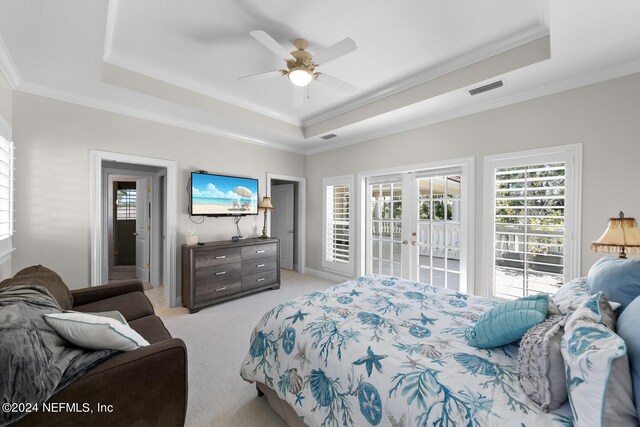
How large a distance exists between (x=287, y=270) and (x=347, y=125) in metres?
3.43

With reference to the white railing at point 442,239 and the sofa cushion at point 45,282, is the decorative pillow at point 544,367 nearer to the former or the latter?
the white railing at point 442,239

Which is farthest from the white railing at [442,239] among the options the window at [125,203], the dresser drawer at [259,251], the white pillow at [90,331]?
the window at [125,203]

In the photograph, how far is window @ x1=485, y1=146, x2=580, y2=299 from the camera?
8.53ft

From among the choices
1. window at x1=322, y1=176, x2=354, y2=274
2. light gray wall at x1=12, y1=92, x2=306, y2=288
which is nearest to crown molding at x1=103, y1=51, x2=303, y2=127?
light gray wall at x1=12, y1=92, x2=306, y2=288

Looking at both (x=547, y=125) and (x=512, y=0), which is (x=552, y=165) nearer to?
(x=547, y=125)

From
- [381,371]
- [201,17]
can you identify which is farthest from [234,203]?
[381,371]

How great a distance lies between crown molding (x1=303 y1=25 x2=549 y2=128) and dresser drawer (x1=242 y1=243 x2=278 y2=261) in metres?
2.33

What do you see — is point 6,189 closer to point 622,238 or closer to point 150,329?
point 150,329

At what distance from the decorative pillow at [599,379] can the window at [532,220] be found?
89.2 inches

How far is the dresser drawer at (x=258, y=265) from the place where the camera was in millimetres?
3917

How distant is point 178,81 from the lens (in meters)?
3.06

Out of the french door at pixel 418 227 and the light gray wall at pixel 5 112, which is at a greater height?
the light gray wall at pixel 5 112

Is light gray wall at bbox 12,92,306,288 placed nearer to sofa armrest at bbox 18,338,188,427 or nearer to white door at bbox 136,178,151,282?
white door at bbox 136,178,151,282

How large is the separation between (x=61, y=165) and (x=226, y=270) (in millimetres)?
2180
